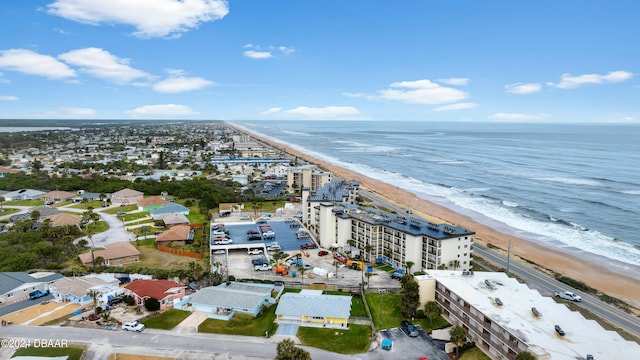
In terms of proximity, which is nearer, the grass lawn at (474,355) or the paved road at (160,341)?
the grass lawn at (474,355)

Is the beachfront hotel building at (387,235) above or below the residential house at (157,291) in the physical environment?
above

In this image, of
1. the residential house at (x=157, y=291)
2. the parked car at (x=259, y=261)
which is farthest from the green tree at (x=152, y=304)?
the parked car at (x=259, y=261)

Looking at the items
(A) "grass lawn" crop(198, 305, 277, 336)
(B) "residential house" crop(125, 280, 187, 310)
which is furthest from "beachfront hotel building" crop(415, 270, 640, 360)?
(B) "residential house" crop(125, 280, 187, 310)

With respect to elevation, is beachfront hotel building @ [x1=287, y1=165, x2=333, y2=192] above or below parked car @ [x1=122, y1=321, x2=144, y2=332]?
above

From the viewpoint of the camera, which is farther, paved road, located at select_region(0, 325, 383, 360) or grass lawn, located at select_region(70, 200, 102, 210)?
grass lawn, located at select_region(70, 200, 102, 210)

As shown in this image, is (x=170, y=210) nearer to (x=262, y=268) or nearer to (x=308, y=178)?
(x=308, y=178)

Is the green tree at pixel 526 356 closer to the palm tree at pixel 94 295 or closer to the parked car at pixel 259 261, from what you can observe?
the parked car at pixel 259 261

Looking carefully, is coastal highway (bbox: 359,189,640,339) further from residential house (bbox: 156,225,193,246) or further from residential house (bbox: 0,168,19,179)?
residential house (bbox: 0,168,19,179)

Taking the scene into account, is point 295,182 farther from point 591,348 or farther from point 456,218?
point 591,348
